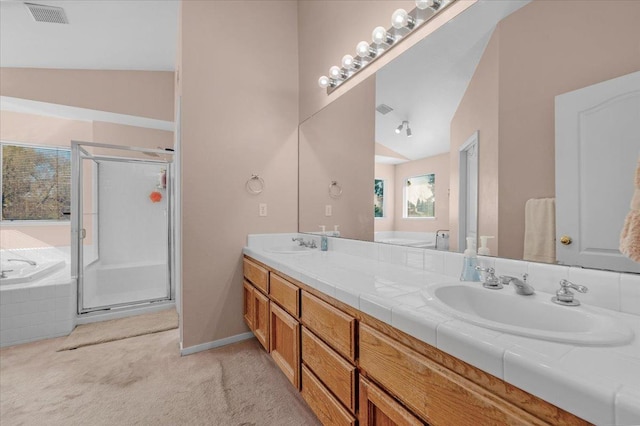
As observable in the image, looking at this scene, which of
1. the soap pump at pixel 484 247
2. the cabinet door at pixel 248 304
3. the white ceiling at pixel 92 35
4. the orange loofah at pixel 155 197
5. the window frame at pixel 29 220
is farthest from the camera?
the orange loofah at pixel 155 197

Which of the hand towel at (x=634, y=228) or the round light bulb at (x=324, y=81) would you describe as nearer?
the hand towel at (x=634, y=228)

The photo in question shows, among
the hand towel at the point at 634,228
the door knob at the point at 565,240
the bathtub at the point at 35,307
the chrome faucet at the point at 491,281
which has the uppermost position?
the hand towel at the point at 634,228

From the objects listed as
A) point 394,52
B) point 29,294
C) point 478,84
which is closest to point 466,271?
point 478,84

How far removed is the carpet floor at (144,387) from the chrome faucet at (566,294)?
127cm

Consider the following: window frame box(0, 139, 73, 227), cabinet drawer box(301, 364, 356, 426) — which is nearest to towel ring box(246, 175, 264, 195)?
cabinet drawer box(301, 364, 356, 426)

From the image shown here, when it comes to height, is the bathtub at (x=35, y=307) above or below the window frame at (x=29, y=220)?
below

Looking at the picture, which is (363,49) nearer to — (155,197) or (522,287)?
(522,287)

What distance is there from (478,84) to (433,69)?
0.32 metres

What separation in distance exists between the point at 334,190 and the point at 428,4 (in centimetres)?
124

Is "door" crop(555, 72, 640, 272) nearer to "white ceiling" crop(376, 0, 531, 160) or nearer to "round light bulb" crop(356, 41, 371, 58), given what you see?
"white ceiling" crop(376, 0, 531, 160)

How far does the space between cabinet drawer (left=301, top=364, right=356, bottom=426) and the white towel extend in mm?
870

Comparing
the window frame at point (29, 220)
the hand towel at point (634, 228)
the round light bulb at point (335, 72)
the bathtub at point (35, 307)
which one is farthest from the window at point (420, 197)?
the window frame at point (29, 220)

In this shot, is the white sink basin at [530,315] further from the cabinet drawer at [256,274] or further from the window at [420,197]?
the cabinet drawer at [256,274]

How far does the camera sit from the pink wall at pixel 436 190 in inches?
55.0
